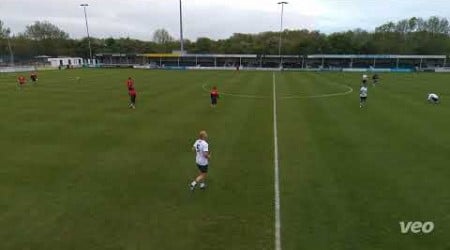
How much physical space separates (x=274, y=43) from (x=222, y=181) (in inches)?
5262

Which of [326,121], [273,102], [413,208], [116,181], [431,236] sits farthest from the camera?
[273,102]

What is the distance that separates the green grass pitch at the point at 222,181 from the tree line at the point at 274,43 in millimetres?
108033

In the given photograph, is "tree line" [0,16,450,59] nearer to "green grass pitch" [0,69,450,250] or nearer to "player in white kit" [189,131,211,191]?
"green grass pitch" [0,69,450,250]

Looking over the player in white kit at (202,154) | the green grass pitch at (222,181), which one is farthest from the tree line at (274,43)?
the player in white kit at (202,154)

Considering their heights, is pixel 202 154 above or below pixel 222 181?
above

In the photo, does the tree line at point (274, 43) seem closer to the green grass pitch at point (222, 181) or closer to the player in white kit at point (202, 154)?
the green grass pitch at point (222, 181)

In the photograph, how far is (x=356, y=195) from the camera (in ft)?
42.9

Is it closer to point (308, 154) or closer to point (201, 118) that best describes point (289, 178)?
point (308, 154)

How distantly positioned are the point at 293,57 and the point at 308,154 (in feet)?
363

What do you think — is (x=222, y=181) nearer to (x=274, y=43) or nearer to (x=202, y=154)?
(x=202, y=154)

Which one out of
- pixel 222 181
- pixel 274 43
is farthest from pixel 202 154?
pixel 274 43

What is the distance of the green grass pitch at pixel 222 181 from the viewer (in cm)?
1051

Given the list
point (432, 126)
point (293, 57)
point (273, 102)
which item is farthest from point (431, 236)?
point (293, 57)

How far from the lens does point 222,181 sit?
14609 mm
